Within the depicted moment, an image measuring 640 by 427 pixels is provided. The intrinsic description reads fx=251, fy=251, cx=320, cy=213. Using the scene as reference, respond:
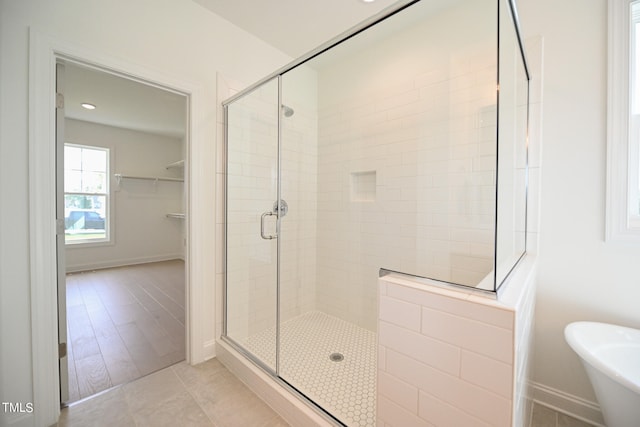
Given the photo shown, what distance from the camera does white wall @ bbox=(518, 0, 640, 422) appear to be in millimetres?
1406

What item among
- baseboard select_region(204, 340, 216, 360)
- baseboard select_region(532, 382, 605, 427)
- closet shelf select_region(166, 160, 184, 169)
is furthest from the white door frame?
closet shelf select_region(166, 160, 184, 169)

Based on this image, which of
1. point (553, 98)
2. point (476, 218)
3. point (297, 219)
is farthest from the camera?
point (297, 219)

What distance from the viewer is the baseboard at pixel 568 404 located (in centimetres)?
143

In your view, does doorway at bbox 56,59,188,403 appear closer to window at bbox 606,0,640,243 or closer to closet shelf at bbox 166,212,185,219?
closet shelf at bbox 166,212,185,219

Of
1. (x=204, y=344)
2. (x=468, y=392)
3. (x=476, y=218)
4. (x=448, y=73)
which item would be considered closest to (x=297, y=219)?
(x=204, y=344)

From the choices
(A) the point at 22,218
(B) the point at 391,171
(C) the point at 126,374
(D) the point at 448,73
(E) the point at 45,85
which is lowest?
(C) the point at 126,374

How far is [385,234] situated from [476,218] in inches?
28.4

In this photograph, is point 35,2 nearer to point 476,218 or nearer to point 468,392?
point 468,392

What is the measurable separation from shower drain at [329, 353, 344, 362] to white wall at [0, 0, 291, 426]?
0.96 meters

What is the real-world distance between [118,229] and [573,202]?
6.24 m

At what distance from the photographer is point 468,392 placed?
2.49ft

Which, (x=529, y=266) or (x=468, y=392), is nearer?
(x=468, y=392)

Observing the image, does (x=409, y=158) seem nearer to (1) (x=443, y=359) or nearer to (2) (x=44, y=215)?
(1) (x=443, y=359)

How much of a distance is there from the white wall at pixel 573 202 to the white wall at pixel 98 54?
7.29ft
